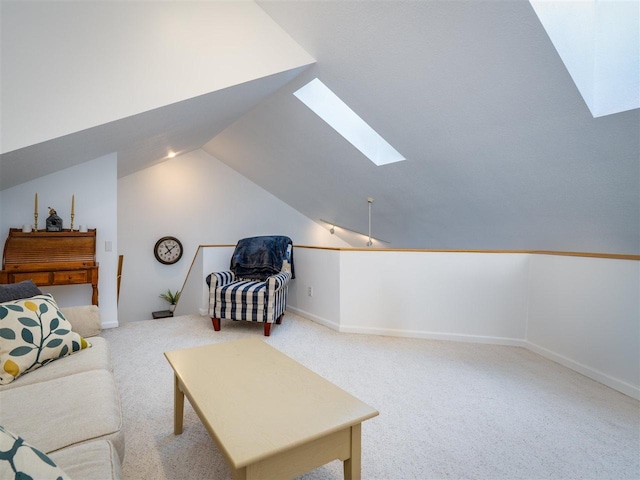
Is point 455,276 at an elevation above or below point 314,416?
above

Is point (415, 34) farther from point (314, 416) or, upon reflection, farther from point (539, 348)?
point (539, 348)

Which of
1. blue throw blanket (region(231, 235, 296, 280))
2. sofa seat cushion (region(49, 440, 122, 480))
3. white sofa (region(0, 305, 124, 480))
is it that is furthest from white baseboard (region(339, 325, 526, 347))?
sofa seat cushion (region(49, 440, 122, 480))

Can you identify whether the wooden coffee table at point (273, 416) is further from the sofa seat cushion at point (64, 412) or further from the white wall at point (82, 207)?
the white wall at point (82, 207)

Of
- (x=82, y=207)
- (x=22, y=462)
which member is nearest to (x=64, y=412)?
(x=22, y=462)

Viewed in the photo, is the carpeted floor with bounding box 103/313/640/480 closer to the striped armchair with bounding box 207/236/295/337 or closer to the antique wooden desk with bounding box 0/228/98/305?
the striped armchair with bounding box 207/236/295/337

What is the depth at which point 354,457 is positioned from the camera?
4.29ft

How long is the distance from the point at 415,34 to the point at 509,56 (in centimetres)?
65

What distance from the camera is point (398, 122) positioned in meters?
3.37

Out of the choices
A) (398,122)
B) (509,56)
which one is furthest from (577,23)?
(398,122)

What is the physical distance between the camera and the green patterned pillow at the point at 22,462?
634 mm

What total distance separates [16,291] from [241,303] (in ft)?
6.26

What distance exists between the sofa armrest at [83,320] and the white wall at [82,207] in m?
1.75

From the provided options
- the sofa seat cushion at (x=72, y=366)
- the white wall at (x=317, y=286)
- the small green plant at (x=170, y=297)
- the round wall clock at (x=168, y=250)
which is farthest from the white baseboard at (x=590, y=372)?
the round wall clock at (x=168, y=250)

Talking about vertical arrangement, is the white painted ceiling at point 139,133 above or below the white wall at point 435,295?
above
